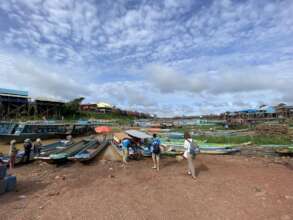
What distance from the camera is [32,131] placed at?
1052 inches

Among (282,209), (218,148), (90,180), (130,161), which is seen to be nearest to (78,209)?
(90,180)

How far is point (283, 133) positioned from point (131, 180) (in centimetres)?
2172

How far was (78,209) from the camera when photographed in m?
Result: 5.52

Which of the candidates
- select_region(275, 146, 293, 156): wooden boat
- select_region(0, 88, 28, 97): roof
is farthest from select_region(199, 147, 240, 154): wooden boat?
A: select_region(0, 88, 28, 97): roof

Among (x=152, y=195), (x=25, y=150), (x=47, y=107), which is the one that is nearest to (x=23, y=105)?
(x=47, y=107)

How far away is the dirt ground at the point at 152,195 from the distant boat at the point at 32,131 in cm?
1769

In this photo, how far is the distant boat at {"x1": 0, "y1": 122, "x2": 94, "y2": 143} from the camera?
2401 cm

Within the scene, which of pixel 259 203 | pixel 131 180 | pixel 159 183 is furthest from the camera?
pixel 131 180

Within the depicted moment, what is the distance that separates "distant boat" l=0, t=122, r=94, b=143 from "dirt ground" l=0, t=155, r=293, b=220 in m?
17.7

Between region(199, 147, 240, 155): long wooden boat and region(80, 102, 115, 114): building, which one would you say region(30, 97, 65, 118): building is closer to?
region(80, 102, 115, 114): building

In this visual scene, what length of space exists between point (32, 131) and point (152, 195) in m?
25.7

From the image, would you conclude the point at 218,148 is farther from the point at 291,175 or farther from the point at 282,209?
the point at 282,209

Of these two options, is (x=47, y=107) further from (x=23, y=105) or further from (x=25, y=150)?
(x=25, y=150)

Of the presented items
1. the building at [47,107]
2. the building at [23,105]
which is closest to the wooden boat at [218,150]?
the building at [23,105]
